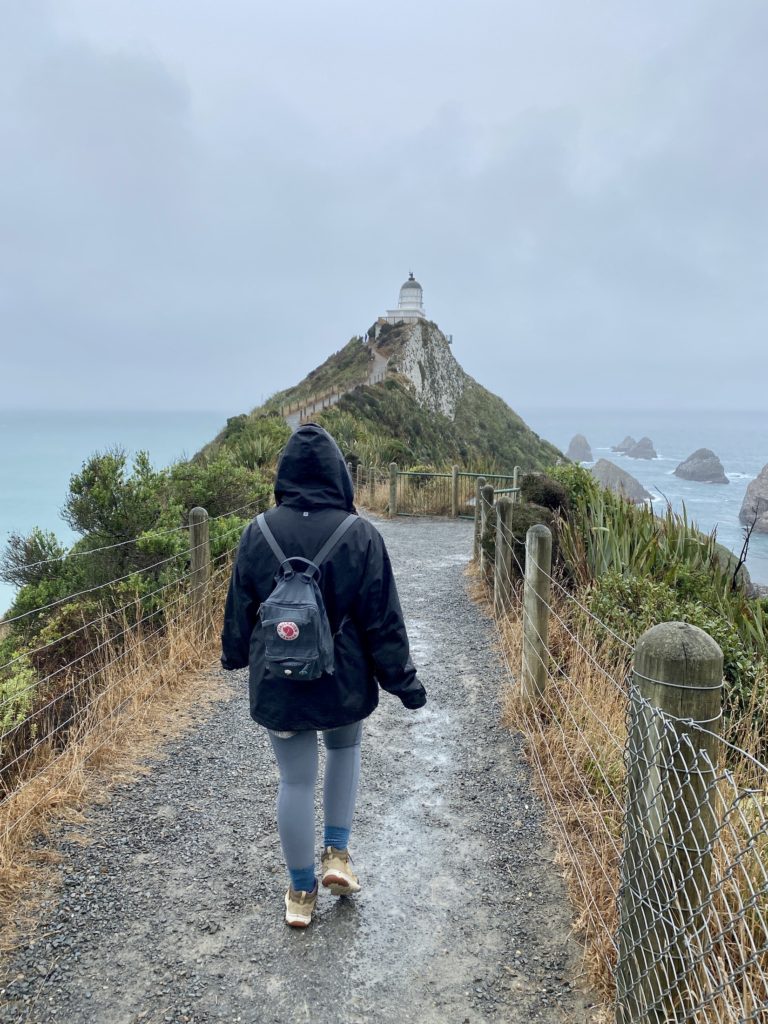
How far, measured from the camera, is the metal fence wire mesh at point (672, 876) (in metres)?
1.77

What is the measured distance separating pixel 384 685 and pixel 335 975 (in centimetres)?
98

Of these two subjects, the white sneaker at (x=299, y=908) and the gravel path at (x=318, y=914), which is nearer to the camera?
the gravel path at (x=318, y=914)

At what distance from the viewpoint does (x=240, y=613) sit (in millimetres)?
2508

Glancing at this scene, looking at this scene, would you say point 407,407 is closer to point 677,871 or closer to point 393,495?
point 393,495

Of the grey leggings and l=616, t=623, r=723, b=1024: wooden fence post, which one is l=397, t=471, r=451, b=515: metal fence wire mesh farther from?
l=616, t=623, r=723, b=1024: wooden fence post

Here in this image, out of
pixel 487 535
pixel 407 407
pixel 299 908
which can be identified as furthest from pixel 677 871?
pixel 407 407

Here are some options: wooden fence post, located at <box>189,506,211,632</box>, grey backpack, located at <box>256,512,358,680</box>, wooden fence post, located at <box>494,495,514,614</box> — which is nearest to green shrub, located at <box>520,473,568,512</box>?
wooden fence post, located at <box>494,495,514,614</box>

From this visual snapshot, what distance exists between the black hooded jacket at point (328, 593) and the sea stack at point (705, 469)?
395ft

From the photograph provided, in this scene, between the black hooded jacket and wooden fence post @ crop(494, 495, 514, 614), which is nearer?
the black hooded jacket

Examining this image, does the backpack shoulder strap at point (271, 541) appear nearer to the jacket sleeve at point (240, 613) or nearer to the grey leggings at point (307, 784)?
the jacket sleeve at point (240, 613)

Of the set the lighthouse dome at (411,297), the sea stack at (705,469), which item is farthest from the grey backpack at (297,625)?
the sea stack at (705,469)

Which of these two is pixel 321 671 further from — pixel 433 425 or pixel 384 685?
pixel 433 425

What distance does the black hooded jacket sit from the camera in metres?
2.38

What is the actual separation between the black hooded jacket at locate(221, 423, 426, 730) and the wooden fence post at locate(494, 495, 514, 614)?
434 centimetres
